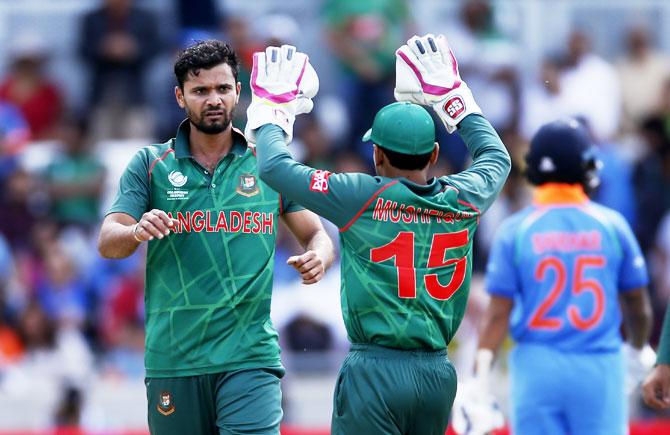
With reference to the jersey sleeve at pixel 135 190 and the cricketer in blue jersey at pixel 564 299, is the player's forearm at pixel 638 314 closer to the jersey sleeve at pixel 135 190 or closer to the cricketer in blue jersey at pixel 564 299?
the cricketer in blue jersey at pixel 564 299

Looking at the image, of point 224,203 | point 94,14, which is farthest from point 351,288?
point 94,14

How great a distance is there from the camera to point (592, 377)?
7.12m

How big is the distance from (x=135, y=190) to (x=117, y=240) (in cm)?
32

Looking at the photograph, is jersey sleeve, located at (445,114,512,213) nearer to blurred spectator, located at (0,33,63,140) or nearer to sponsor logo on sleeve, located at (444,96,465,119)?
sponsor logo on sleeve, located at (444,96,465,119)

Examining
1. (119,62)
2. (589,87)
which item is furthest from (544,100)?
(119,62)

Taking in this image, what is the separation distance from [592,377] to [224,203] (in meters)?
2.16

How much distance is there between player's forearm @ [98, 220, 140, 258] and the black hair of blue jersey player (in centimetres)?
236

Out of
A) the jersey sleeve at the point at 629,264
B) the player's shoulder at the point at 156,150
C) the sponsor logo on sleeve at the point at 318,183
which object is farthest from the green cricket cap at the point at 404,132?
the jersey sleeve at the point at 629,264

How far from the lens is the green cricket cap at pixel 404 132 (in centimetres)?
590

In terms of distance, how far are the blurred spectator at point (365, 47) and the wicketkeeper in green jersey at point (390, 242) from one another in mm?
7234

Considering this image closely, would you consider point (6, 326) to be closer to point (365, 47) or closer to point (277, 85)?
point (365, 47)

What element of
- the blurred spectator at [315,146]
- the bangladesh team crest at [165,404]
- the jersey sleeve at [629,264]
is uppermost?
the blurred spectator at [315,146]

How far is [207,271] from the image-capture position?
6316 mm

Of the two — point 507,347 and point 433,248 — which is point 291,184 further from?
point 507,347
